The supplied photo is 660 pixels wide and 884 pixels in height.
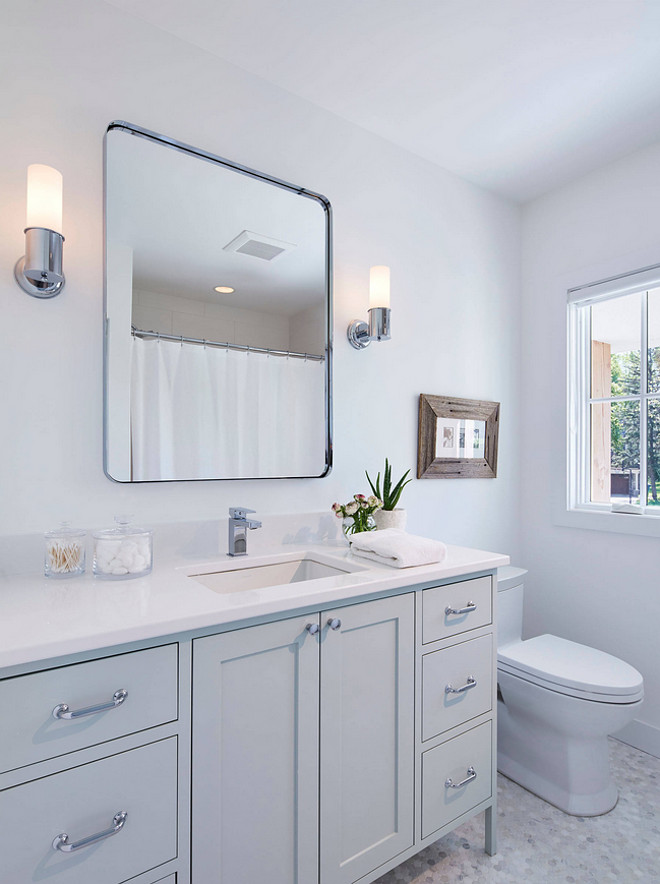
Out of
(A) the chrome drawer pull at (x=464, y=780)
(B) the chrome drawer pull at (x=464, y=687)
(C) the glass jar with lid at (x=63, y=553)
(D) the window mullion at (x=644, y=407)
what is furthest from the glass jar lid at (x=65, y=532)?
(D) the window mullion at (x=644, y=407)

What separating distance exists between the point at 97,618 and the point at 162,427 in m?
0.69

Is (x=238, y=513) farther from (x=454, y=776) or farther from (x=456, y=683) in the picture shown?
(x=454, y=776)

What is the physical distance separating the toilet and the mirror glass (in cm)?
108

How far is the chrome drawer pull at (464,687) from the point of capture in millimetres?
1467

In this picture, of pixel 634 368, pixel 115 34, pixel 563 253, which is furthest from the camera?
pixel 563 253

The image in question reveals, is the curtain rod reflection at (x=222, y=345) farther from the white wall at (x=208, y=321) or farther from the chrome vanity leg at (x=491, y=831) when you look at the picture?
the chrome vanity leg at (x=491, y=831)

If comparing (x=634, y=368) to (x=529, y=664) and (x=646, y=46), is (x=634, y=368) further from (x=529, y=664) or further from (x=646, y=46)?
(x=529, y=664)

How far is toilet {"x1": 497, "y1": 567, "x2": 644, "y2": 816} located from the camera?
1.71 m

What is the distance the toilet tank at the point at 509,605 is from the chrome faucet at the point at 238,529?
1.17 m

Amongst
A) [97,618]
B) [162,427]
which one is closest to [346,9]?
[162,427]

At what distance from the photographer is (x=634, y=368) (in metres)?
2.31

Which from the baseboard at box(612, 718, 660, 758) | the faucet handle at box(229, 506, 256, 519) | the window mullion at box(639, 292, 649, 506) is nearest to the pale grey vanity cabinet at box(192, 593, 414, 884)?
the faucet handle at box(229, 506, 256, 519)

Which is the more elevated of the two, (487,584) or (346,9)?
(346,9)

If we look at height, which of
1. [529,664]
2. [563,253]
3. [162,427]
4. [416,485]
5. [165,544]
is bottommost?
[529,664]
